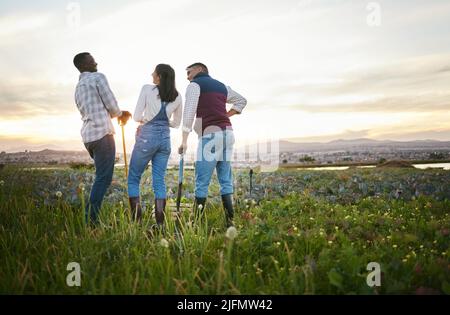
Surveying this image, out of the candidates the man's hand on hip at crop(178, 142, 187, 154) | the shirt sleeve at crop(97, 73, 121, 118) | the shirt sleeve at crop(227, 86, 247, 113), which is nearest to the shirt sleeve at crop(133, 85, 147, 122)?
the shirt sleeve at crop(97, 73, 121, 118)

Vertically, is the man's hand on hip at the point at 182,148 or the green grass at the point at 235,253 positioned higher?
the man's hand on hip at the point at 182,148

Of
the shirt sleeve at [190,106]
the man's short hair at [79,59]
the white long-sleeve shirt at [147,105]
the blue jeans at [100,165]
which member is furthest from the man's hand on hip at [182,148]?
the man's short hair at [79,59]

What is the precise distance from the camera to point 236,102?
7.45 metres

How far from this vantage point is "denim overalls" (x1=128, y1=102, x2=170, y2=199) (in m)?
6.61

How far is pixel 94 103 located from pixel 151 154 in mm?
1159

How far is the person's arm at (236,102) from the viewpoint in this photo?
7.37 m

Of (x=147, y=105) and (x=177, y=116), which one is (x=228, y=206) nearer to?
(x=177, y=116)

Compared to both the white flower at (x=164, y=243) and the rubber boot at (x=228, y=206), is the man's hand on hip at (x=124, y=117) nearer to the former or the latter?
the rubber boot at (x=228, y=206)

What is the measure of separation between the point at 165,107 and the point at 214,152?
105cm

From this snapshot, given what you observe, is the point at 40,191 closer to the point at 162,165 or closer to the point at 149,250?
the point at 162,165

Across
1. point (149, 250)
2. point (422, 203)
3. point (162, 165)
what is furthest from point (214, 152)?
point (422, 203)

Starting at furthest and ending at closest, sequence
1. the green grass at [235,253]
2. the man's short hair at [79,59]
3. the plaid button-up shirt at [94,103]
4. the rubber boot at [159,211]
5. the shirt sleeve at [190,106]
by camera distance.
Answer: the rubber boot at [159,211] < the shirt sleeve at [190,106] < the man's short hair at [79,59] < the plaid button-up shirt at [94,103] < the green grass at [235,253]
